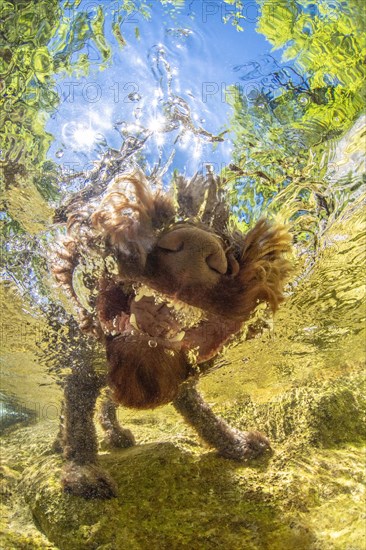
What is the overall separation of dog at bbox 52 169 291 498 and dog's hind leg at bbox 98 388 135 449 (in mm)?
186

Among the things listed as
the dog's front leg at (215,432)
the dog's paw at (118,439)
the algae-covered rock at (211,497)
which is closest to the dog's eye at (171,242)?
the dog's front leg at (215,432)

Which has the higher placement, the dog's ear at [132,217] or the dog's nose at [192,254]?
the dog's ear at [132,217]

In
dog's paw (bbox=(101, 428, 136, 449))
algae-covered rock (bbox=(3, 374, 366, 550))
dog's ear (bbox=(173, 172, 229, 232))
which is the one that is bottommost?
algae-covered rock (bbox=(3, 374, 366, 550))

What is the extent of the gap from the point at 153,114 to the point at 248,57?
762 millimetres

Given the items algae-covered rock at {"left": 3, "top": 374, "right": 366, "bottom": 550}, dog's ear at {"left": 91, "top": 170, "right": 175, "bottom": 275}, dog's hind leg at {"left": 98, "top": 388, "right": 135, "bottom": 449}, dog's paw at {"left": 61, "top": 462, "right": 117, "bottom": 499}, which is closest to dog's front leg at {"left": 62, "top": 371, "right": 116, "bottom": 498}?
dog's paw at {"left": 61, "top": 462, "right": 117, "bottom": 499}

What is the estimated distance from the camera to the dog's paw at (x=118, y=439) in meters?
4.88

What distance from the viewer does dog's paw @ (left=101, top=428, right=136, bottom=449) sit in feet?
16.0

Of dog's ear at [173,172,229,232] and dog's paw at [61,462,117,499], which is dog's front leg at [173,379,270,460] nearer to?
dog's paw at [61,462,117,499]

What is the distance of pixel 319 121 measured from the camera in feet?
9.88

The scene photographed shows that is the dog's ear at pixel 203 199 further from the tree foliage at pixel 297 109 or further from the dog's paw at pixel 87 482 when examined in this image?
the dog's paw at pixel 87 482

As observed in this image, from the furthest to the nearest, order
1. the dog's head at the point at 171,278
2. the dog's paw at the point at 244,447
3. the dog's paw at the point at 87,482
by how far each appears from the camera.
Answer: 1. the dog's paw at the point at 244,447
2. the dog's paw at the point at 87,482
3. the dog's head at the point at 171,278

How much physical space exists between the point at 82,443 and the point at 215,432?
4.58ft

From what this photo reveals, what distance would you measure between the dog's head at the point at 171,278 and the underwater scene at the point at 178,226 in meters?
0.02

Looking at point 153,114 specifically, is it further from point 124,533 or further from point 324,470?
point 324,470
